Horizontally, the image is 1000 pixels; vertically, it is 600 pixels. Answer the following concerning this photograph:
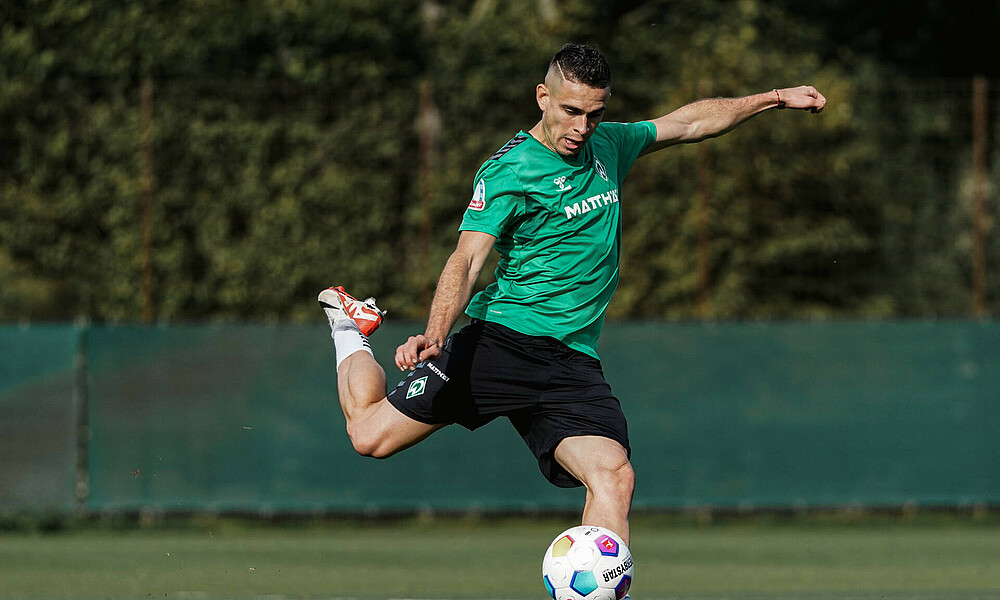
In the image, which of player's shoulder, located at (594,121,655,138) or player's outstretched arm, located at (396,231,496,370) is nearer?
player's outstretched arm, located at (396,231,496,370)

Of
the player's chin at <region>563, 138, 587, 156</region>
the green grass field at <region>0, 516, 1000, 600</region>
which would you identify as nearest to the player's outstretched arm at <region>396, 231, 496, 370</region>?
the player's chin at <region>563, 138, 587, 156</region>

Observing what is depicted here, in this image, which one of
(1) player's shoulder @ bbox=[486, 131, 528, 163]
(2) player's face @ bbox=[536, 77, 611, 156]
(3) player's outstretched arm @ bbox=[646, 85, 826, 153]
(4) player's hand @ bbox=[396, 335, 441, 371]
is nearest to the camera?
(4) player's hand @ bbox=[396, 335, 441, 371]

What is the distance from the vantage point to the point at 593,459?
692 cm

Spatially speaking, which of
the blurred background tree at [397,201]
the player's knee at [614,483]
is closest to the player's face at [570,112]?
the player's knee at [614,483]

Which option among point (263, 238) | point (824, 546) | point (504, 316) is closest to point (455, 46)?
point (263, 238)

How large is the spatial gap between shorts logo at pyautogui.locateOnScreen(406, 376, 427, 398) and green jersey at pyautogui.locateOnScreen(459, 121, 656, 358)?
411 millimetres

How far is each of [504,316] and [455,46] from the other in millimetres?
12967

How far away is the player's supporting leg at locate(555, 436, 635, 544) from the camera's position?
682cm

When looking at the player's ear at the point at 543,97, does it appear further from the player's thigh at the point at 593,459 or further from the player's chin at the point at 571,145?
the player's thigh at the point at 593,459

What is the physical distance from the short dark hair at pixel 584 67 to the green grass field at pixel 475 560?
3.77 m

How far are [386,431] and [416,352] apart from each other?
117cm

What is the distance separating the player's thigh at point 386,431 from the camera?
7.36 metres

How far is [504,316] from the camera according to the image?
7215mm

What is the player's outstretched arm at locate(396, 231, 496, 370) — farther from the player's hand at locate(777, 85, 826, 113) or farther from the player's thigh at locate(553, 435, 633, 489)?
the player's hand at locate(777, 85, 826, 113)
